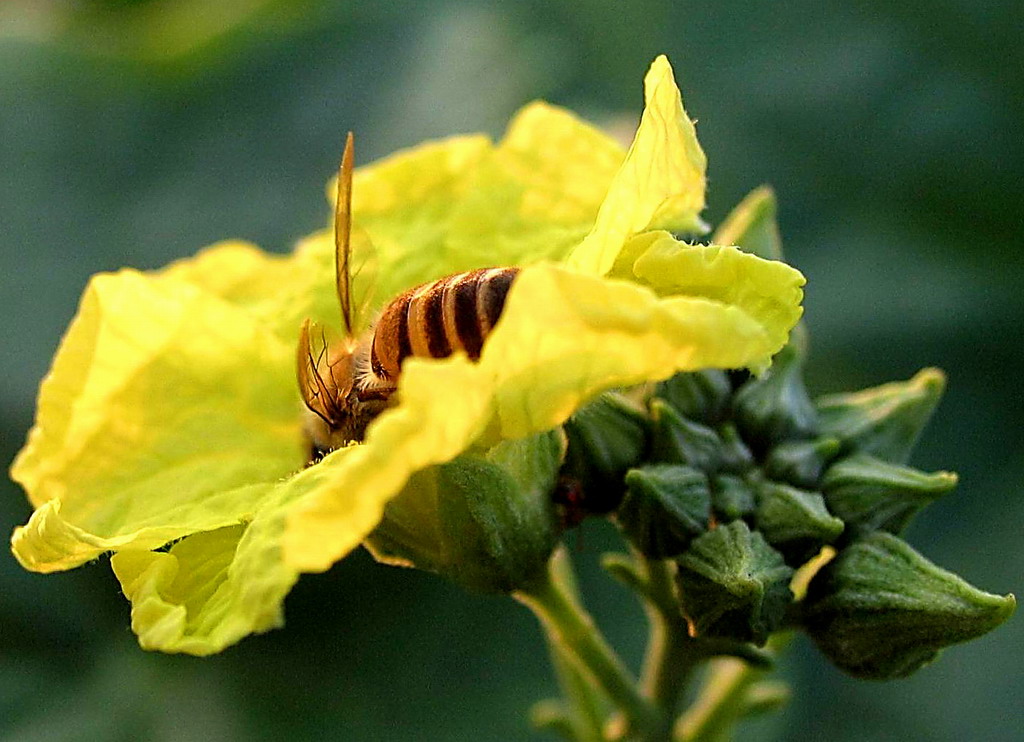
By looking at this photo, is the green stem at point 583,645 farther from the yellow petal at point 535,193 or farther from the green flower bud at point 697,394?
the yellow petal at point 535,193

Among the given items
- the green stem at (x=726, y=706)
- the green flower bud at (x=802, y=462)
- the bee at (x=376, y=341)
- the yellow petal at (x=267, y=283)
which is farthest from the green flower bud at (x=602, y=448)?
the yellow petal at (x=267, y=283)

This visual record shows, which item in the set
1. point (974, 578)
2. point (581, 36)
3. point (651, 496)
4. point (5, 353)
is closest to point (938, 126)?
point (581, 36)

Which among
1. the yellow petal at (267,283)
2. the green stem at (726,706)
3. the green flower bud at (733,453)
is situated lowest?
the green stem at (726,706)

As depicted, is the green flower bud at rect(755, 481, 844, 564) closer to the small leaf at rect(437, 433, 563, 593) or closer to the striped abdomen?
the small leaf at rect(437, 433, 563, 593)

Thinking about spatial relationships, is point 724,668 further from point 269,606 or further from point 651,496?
point 269,606

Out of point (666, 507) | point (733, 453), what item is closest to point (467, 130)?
point (733, 453)
